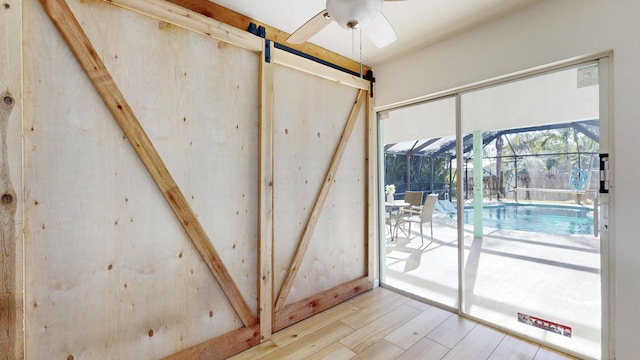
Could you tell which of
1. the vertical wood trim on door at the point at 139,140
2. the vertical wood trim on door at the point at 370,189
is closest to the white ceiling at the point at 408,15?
the vertical wood trim on door at the point at 370,189

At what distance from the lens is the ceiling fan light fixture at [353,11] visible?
130cm

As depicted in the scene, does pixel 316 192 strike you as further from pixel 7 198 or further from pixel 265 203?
pixel 7 198

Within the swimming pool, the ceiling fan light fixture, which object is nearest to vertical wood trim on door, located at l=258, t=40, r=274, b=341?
the ceiling fan light fixture

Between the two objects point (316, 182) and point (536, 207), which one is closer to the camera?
point (536, 207)

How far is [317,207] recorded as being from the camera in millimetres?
2850

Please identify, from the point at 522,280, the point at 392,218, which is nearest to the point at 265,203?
the point at 392,218

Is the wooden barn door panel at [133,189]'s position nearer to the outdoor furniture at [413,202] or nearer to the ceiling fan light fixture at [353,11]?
the ceiling fan light fixture at [353,11]

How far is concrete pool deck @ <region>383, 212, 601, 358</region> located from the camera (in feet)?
6.98

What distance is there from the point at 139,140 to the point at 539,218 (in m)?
3.31

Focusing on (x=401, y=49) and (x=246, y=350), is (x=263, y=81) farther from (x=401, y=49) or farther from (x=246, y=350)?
(x=246, y=350)

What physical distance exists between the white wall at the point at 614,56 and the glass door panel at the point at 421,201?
62 cm

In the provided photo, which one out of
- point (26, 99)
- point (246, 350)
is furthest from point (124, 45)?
point (246, 350)

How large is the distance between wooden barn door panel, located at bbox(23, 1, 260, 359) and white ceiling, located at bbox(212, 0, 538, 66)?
37cm

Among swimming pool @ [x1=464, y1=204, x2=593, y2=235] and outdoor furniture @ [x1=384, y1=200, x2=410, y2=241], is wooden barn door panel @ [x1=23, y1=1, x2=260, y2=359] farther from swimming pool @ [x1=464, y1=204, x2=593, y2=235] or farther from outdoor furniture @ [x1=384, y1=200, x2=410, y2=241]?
swimming pool @ [x1=464, y1=204, x2=593, y2=235]
